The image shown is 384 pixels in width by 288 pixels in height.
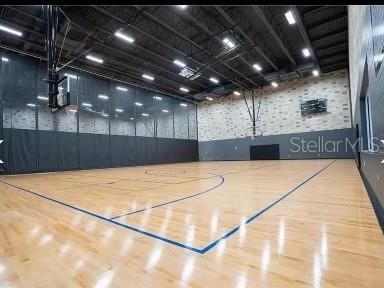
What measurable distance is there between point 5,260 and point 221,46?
12359mm

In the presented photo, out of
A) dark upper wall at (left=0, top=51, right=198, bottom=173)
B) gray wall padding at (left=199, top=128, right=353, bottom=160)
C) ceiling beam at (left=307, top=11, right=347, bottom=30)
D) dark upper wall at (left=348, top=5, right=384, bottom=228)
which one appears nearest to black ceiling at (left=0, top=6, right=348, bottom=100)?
ceiling beam at (left=307, top=11, right=347, bottom=30)

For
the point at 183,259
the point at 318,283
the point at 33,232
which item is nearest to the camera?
the point at 318,283

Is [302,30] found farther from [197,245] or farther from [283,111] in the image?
[197,245]

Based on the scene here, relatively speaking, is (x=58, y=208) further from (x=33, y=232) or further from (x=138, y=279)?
(x=138, y=279)

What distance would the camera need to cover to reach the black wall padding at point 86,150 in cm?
1366

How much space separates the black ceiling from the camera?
30.0 ft

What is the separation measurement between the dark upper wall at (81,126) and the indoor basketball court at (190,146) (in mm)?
76

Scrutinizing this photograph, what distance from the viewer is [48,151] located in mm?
12258

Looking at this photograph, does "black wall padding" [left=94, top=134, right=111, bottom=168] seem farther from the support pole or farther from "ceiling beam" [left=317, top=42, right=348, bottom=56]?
"ceiling beam" [left=317, top=42, right=348, bottom=56]

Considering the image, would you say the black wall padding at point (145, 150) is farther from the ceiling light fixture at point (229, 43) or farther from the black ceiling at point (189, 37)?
the ceiling light fixture at point (229, 43)

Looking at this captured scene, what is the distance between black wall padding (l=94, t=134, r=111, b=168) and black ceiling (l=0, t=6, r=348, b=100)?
420cm

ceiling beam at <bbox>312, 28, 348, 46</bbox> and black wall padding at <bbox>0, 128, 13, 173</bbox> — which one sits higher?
ceiling beam at <bbox>312, 28, 348, 46</bbox>

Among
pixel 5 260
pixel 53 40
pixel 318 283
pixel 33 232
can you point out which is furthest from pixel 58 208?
pixel 53 40

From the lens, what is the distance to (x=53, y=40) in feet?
29.6
